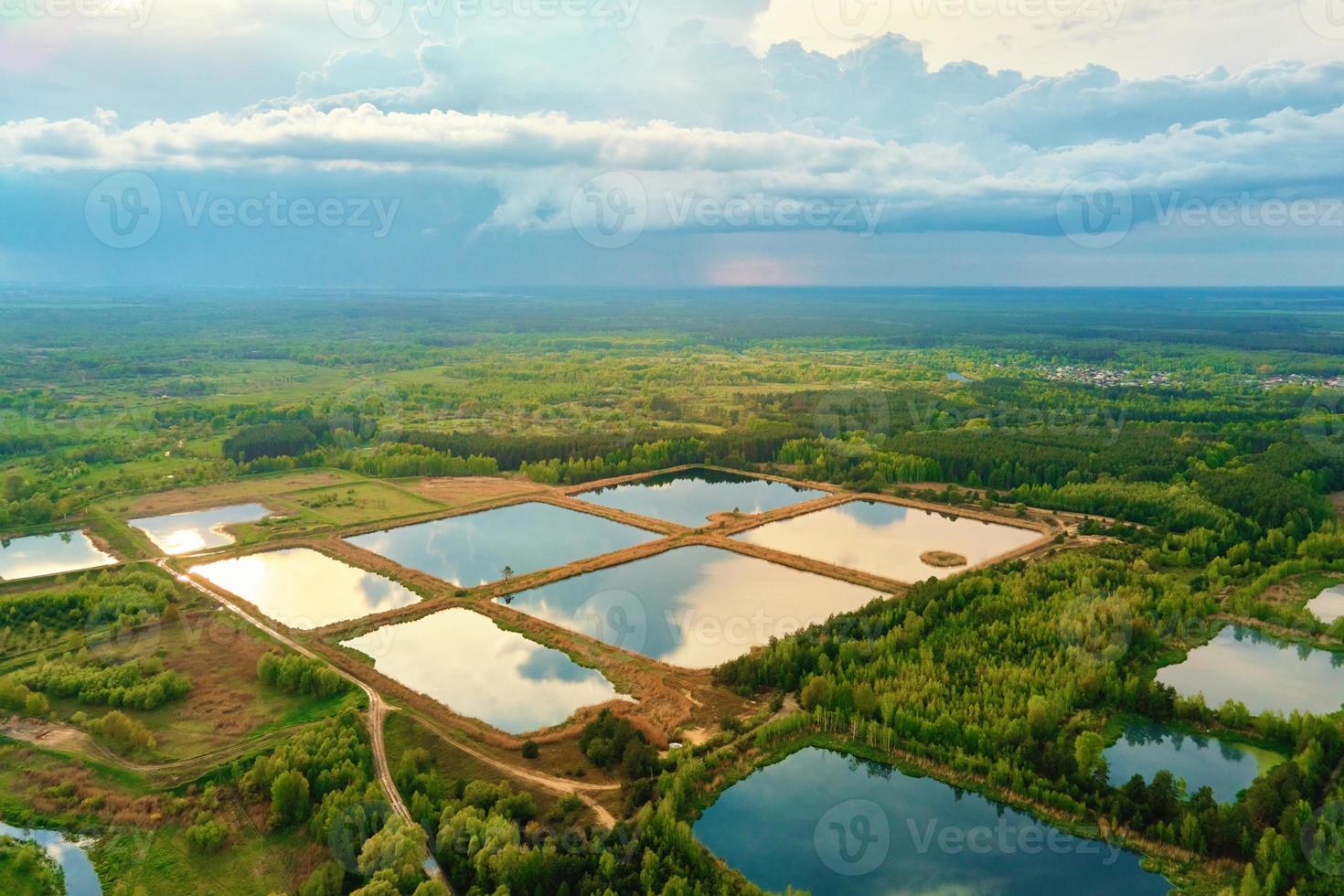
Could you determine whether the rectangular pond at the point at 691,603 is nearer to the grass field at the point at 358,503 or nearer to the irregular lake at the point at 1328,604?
the grass field at the point at 358,503

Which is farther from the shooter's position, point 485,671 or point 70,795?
point 485,671

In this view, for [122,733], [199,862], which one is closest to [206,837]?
[199,862]

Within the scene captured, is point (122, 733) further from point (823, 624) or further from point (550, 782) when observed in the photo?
point (823, 624)

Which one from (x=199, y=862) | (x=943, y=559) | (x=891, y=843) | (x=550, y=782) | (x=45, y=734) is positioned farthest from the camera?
(x=943, y=559)

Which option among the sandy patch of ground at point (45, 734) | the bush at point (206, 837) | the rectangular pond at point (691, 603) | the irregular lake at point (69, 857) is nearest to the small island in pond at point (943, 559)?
the rectangular pond at point (691, 603)

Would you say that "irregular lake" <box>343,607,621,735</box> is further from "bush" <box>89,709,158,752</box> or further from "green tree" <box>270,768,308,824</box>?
"bush" <box>89,709,158,752</box>

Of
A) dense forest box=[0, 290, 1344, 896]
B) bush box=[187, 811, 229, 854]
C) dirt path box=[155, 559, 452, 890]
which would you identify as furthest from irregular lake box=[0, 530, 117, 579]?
bush box=[187, 811, 229, 854]
